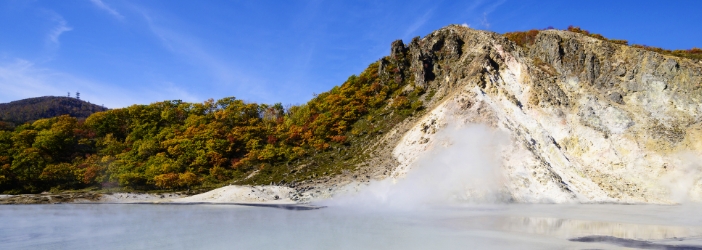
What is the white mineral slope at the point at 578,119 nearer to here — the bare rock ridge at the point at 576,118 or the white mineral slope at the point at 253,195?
the bare rock ridge at the point at 576,118

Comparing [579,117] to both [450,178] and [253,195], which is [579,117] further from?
[253,195]

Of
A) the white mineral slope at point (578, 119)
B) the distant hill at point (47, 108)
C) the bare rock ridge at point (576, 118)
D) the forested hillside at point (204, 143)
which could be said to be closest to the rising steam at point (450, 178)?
the white mineral slope at point (578, 119)

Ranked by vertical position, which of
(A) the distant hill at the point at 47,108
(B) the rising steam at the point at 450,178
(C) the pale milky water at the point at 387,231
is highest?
(A) the distant hill at the point at 47,108

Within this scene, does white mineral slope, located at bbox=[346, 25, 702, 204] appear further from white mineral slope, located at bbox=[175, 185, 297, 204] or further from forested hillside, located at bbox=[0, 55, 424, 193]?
white mineral slope, located at bbox=[175, 185, 297, 204]

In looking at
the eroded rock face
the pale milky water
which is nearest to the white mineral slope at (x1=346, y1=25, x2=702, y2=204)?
the eroded rock face

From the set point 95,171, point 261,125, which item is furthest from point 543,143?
point 95,171

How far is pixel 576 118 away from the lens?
28.5 meters

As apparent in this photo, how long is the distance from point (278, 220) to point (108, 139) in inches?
1665

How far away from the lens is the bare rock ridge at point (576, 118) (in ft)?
79.5

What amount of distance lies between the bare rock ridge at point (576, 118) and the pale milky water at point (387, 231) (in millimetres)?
5837

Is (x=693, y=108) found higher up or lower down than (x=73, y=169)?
higher up

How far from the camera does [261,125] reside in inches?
1961

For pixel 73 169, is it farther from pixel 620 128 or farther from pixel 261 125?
pixel 620 128

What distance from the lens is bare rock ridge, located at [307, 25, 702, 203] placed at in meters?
24.2
